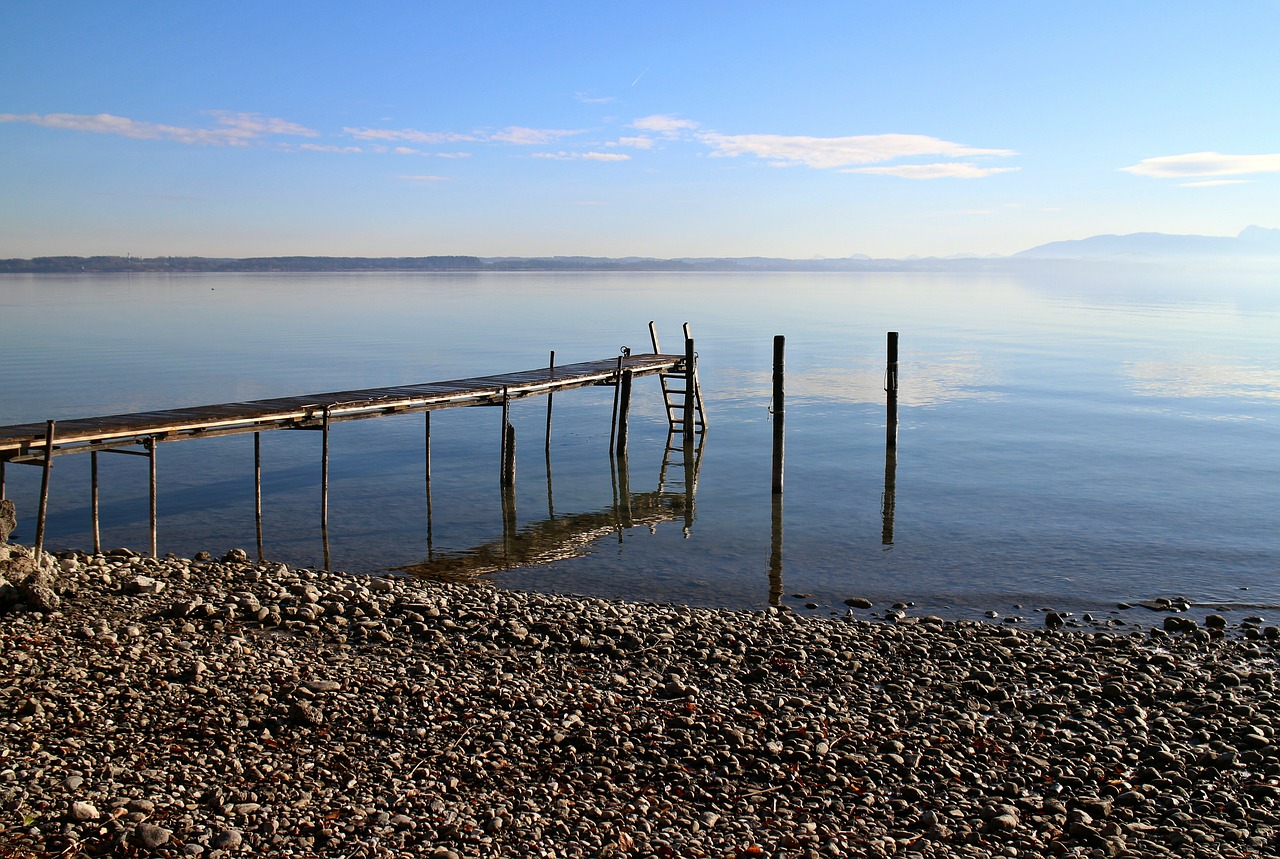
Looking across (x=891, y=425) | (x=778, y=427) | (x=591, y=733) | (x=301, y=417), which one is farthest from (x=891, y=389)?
(x=591, y=733)

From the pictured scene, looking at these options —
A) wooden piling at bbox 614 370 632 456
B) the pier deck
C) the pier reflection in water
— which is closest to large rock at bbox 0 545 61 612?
the pier deck

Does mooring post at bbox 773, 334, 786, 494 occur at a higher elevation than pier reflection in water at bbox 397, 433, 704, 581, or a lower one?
higher

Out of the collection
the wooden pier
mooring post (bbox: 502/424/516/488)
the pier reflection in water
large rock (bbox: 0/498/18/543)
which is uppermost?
the wooden pier

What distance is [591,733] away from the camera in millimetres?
9203

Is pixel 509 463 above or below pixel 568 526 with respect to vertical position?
above

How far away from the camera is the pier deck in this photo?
577 inches

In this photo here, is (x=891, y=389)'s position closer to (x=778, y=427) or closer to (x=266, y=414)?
(x=778, y=427)

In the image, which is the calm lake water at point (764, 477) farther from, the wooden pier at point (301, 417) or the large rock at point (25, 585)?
the large rock at point (25, 585)

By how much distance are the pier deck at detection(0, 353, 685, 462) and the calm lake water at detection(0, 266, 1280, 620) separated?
219 cm

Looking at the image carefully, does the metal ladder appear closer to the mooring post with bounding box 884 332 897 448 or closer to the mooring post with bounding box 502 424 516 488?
the mooring post with bounding box 884 332 897 448

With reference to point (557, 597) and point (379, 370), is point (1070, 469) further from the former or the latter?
point (379, 370)

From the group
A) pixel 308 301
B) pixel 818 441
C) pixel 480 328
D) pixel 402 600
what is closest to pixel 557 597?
pixel 402 600

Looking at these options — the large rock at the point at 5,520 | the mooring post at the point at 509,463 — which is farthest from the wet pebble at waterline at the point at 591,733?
the mooring post at the point at 509,463

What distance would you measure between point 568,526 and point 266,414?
6126mm
